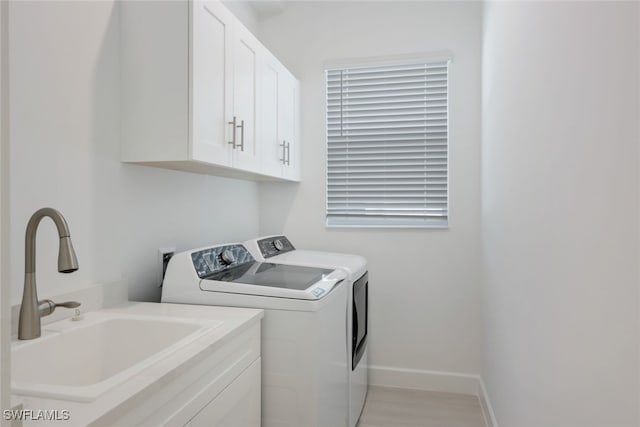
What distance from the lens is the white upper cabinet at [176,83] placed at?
1.60 m

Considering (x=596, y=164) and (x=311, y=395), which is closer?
(x=596, y=164)

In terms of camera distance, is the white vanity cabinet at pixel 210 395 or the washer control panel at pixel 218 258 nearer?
the white vanity cabinet at pixel 210 395

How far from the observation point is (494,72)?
7.07 ft

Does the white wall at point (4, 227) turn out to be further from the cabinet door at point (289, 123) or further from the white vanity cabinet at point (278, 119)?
the cabinet door at point (289, 123)

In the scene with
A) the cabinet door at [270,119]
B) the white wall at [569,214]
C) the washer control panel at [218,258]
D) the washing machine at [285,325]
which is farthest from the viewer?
the cabinet door at [270,119]

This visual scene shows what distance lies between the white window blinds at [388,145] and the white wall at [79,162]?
1.30 metres

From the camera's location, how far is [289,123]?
8.96ft

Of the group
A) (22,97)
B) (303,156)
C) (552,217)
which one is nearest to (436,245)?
(303,156)

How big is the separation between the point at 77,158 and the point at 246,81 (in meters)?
0.89

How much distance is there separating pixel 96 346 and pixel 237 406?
505 mm

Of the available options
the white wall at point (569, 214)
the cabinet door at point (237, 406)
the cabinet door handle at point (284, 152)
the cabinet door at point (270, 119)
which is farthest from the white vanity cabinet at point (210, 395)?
the cabinet door handle at point (284, 152)

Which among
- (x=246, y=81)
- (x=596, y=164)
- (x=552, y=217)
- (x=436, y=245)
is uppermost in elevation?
(x=246, y=81)

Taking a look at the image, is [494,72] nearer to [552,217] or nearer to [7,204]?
[552,217]

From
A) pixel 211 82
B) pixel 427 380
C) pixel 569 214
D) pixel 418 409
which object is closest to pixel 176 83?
pixel 211 82
